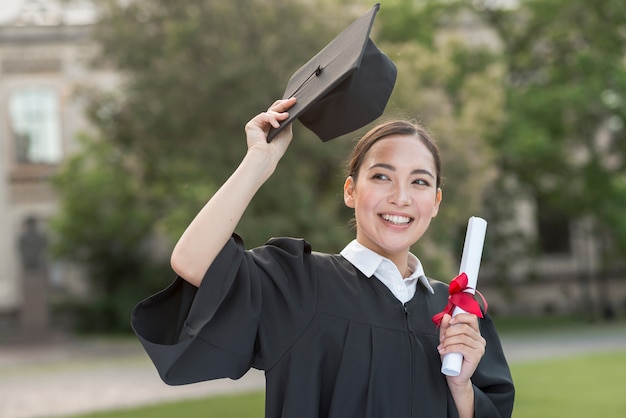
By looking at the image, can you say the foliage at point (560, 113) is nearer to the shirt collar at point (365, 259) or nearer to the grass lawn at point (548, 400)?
the grass lawn at point (548, 400)

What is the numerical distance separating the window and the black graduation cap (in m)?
25.2

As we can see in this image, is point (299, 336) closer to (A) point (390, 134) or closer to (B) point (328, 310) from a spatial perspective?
(B) point (328, 310)

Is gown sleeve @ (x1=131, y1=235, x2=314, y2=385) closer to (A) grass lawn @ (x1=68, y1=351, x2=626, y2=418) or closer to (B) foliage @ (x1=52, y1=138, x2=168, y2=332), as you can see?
(A) grass lawn @ (x1=68, y1=351, x2=626, y2=418)

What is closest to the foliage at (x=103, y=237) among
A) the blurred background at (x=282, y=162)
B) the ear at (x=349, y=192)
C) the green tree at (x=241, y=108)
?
the blurred background at (x=282, y=162)

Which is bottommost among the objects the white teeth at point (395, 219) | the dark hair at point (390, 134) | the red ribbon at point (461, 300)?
the red ribbon at point (461, 300)

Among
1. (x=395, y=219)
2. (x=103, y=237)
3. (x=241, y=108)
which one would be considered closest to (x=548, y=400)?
(x=241, y=108)

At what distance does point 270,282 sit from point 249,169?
29cm

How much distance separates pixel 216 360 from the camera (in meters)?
2.05

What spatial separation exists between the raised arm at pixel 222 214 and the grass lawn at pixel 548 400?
8134mm

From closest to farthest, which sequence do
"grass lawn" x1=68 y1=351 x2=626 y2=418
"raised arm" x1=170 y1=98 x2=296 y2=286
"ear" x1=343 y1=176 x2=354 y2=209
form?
"raised arm" x1=170 y1=98 x2=296 y2=286, "ear" x1=343 y1=176 x2=354 y2=209, "grass lawn" x1=68 y1=351 x2=626 y2=418

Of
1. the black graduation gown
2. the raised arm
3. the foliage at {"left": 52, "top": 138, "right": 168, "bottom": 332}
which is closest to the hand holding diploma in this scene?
the black graduation gown

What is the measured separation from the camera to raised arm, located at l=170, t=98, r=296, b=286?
1977 millimetres

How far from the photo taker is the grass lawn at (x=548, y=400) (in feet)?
32.2

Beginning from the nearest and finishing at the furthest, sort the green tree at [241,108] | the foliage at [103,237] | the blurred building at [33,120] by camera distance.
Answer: the green tree at [241,108]
the foliage at [103,237]
the blurred building at [33,120]
